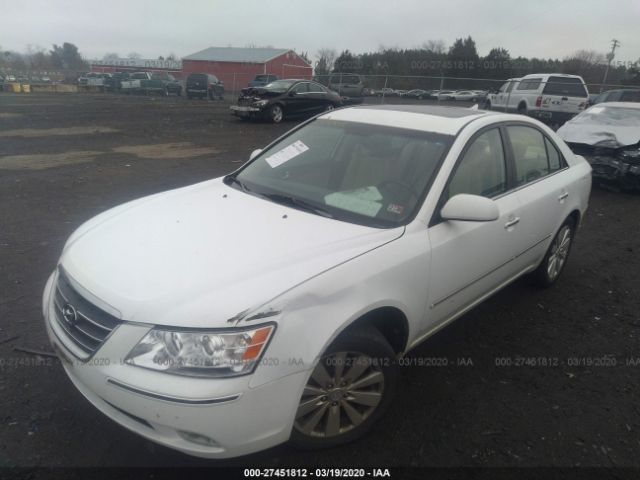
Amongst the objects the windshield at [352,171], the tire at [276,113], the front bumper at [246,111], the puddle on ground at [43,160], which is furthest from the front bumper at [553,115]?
the windshield at [352,171]

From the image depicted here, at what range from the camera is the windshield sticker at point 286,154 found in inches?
136

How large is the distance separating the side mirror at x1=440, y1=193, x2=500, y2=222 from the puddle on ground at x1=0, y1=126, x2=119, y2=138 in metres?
12.9

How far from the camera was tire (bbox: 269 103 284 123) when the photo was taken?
16.2m

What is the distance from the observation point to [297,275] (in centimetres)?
214

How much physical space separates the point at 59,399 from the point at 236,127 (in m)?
13.8

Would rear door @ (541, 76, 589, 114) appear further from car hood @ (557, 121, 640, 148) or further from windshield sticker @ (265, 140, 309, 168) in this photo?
windshield sticker @ (265, 140, 309, 168)

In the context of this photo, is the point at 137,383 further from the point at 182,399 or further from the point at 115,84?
the point at 115,84

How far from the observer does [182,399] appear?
1.87 meters

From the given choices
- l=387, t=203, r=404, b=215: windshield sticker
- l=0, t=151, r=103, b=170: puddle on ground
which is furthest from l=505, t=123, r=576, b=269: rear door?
l=0, t=151, r=103, b=170: puddle on ground

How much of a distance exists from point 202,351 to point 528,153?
10.1 ft

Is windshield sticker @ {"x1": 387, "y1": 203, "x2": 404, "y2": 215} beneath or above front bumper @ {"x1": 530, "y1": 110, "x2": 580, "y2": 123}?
above

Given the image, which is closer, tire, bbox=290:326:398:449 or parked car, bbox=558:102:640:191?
tire, bbox=290:326:398:449

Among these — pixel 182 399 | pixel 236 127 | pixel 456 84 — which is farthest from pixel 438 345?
pixel 456 84

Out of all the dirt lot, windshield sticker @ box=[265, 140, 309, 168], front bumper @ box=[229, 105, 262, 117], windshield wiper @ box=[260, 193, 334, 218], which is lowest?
the dirt lot
